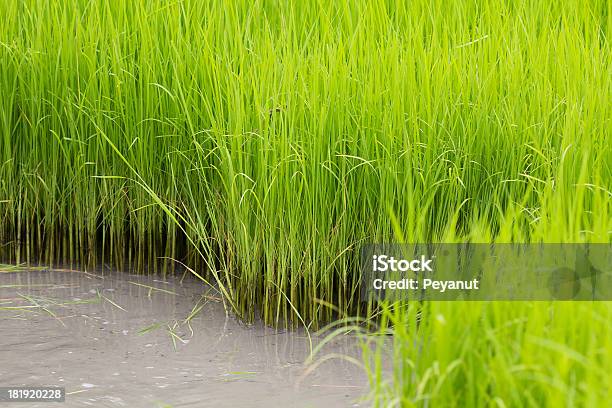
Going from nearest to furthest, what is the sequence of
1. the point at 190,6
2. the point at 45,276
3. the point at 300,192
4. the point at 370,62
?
the point at 300,192 < the point at 370,62 < the point at 45,276 < the point at 190,6

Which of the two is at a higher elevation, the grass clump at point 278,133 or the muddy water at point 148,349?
the grass clump at point 278,133

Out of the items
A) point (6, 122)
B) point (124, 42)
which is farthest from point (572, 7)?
point (6, 122)

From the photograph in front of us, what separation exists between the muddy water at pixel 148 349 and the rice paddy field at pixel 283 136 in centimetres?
8

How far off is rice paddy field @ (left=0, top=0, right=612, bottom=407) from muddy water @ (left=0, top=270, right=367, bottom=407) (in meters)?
0.08

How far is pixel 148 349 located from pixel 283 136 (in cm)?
72

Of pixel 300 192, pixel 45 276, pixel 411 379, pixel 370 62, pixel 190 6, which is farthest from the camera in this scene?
pixel 190 6

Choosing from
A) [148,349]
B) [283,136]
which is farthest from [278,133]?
[148,349]

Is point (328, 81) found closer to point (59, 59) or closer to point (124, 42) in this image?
point (124, 42)

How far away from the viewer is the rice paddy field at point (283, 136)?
9.24ft

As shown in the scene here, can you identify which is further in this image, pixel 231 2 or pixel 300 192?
pixel 231 2

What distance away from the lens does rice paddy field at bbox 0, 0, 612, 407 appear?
111 inches

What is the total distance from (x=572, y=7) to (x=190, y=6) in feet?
4.53

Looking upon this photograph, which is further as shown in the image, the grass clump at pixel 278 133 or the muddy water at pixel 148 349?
the grass clump at pixel 278 133

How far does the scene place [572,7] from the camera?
3525 millimetres
